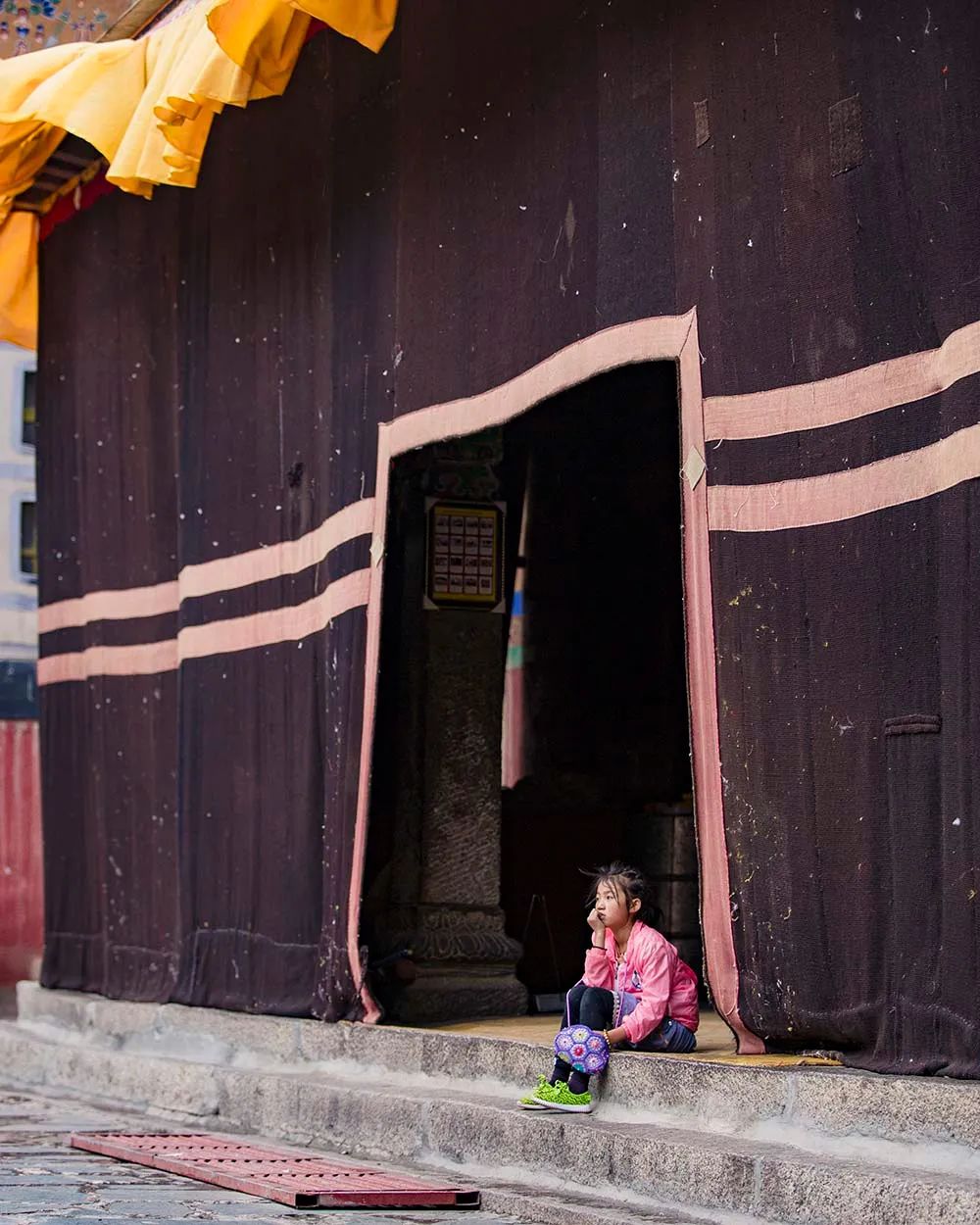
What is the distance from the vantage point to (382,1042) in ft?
25.1

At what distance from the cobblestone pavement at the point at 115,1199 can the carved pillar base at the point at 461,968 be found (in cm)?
153

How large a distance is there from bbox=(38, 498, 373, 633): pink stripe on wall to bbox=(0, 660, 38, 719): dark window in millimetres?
8946

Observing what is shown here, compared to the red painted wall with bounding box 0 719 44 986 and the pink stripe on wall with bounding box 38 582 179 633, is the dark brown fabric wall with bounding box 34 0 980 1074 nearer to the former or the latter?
the pink stripe on wall with bounding box 38 582 179 633

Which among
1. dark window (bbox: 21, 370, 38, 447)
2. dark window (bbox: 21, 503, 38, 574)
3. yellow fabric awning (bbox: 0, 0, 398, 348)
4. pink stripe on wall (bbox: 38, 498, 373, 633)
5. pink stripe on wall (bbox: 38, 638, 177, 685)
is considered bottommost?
pink stripe on wall (bbox: 38, 638, 177, 685)

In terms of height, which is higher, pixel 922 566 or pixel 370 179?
pixel 370 179

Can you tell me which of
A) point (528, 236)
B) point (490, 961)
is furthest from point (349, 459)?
point (490, 961)

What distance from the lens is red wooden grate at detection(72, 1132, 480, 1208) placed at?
235 inches

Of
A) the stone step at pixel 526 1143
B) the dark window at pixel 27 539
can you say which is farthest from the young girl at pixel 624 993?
the dark window at pixel 27 539

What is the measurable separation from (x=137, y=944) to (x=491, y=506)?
3020 mm

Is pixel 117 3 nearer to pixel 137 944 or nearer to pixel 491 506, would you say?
pixel 491 506

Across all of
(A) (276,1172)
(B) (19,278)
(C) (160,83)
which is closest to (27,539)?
(B) (19,278)

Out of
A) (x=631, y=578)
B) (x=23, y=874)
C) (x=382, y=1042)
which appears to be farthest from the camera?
(x=23, y=874)

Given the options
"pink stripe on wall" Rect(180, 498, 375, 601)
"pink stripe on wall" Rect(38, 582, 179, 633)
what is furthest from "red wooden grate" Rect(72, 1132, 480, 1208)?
"pink stripe on wall" Rect(38, 582, 179, 633)

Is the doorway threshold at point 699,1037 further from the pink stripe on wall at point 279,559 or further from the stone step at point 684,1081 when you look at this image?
the pink stripe on wall at point 279,559
